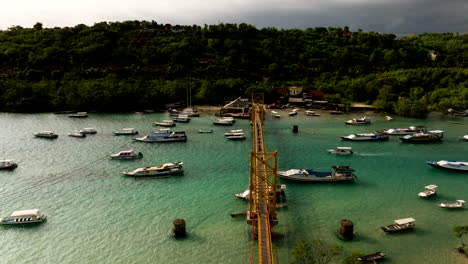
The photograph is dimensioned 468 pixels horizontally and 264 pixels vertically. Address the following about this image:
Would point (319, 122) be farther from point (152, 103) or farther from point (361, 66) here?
point (361, 66)

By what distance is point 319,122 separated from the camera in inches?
3477

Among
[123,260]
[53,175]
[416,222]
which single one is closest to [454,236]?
[416,222]

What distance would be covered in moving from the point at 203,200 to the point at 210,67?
91167mm

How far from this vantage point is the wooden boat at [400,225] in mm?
35312

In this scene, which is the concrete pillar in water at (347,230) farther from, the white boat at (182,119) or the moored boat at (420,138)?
the white boat at (182,119)

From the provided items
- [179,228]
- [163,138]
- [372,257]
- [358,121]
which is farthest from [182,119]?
[372,257]

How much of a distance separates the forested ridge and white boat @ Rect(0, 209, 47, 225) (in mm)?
64846

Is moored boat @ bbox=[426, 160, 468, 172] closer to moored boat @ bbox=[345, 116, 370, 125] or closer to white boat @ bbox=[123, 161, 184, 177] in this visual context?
moored boat @ bbox=[345, 116, 370, 125]

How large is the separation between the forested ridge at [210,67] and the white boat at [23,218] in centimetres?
6485

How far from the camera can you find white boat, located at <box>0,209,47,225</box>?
121 feet

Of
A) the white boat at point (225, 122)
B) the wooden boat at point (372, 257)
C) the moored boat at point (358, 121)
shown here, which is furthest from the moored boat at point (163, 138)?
the wooden boat at point (372, 257)

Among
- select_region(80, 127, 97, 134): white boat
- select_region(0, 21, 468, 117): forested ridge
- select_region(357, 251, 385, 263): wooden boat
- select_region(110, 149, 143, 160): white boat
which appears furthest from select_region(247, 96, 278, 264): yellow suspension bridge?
select_region(0, 21, 468, 117): forested ridge

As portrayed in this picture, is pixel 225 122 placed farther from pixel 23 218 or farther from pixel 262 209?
pixel 23 218

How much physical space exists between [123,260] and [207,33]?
5281 inches
